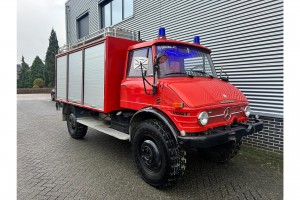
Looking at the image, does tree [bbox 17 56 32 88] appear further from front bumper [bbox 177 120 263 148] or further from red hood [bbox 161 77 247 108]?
front bumper [bbox 177 120 263 148]

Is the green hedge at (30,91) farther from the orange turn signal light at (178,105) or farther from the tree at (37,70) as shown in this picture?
the orange turn signal light at (178,105)

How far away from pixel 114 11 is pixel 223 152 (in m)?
10.4

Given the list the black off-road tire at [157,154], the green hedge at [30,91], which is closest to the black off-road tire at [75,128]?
the black off-road tire at [157,154]

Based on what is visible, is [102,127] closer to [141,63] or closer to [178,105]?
[141,63]

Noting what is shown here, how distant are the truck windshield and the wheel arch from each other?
67 cm

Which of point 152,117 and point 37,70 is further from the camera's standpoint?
point 37,70

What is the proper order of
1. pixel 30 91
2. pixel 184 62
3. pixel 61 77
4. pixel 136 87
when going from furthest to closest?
pixel 30 91 → pixel 61 77 → pixel 136 87 → pixel 184 62

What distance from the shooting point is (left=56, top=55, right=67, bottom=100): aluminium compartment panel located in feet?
24.7

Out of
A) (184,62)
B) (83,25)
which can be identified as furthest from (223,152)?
(83,25)

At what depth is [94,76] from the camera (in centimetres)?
568

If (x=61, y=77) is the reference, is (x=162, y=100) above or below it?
below

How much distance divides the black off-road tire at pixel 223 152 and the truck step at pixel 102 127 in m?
1.96

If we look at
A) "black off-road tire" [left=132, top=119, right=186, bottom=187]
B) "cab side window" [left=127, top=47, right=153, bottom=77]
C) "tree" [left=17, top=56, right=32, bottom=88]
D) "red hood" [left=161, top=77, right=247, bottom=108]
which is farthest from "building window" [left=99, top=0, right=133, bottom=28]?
"tree" [left=17, top=56, right=32, bottom=88]

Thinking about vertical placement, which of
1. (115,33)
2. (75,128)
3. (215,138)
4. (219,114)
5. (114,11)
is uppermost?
(114,11)
